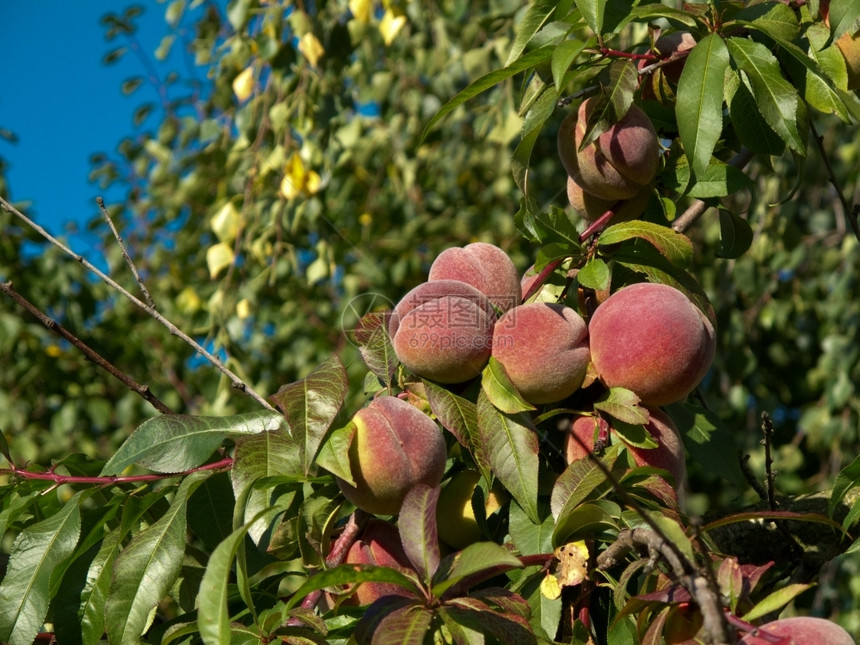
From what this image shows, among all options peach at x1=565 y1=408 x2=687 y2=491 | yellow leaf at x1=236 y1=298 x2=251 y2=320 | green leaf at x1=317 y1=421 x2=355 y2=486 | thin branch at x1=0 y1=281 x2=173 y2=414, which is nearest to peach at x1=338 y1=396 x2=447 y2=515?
green leaf at x1=317 y1=421 x2=355 y2=486

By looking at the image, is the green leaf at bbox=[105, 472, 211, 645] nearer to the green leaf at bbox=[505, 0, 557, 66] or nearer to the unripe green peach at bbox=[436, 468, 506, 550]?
the unripe green peach at bbox=[436, 468, 506, 550]

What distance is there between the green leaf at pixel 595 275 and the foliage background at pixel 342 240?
129 cm

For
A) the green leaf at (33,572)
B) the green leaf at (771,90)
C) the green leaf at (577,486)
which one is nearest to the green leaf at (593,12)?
the green leaf at (771,90)

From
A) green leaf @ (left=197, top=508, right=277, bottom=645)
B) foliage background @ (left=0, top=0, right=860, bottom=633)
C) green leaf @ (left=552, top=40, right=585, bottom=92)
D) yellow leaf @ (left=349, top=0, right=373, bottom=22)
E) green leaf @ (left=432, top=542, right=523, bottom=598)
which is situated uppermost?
green leaf @ (left=552, top=40, right=585, bottom=92)

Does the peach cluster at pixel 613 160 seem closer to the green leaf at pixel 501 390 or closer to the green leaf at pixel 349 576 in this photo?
the green leaf at pixel 501 390

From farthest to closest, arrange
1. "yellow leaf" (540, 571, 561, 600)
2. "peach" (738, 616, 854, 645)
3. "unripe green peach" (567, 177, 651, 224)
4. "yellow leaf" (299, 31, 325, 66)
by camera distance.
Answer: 1. "yellow leaf" (299, 31, 325, 66)
2. "unripe green peach" (567, 177, 651, 224)
3. "yellow leaf" (540, 571, 561, 600)
4. "peach" (738, 616, 854, 645)

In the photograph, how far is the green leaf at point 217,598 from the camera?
0.51 meters

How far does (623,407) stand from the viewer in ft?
2.32

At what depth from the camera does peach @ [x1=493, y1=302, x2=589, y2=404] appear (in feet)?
2.36

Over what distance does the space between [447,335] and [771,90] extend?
1.14ft

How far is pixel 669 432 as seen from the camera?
75cm

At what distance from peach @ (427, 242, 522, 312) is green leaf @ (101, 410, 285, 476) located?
0.21 m

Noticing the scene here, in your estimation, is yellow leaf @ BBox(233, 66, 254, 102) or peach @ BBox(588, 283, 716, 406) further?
yellow leaf @ BBox(233, 66, 254, 102)

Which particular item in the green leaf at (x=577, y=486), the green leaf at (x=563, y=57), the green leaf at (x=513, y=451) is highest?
the green leaf at (x=563, y=57)
